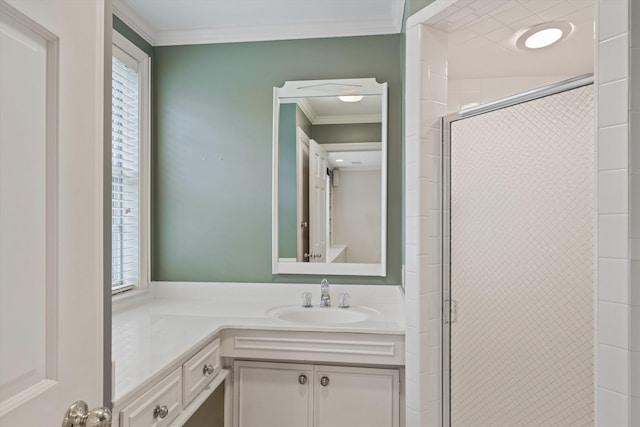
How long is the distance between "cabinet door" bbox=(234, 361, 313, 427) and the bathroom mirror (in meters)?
0.58

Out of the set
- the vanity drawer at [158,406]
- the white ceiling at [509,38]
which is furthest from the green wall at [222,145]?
the vanity drawer at [158,406]

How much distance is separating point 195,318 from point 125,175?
0.94 meters

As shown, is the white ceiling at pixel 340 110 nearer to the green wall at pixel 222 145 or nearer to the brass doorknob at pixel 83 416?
the green wall at pixel 222 145

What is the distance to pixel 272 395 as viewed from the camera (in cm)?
196

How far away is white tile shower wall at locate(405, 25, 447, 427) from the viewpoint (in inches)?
62.9

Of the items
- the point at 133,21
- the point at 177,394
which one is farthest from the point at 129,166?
the point at 177,394

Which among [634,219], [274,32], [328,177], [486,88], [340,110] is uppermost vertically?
[274,32]

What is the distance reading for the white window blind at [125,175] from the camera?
2193 mm

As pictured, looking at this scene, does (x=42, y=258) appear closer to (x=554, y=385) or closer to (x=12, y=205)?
(x=12, y=205)

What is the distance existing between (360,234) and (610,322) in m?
1.47

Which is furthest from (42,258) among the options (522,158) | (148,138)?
(148,138)

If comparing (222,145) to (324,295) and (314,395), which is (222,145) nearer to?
(324,295)

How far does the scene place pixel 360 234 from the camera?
2311mm

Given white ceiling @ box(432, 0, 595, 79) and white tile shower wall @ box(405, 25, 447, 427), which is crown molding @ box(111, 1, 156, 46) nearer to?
white tile shower wall @ box(405, 25, 447, 427)
